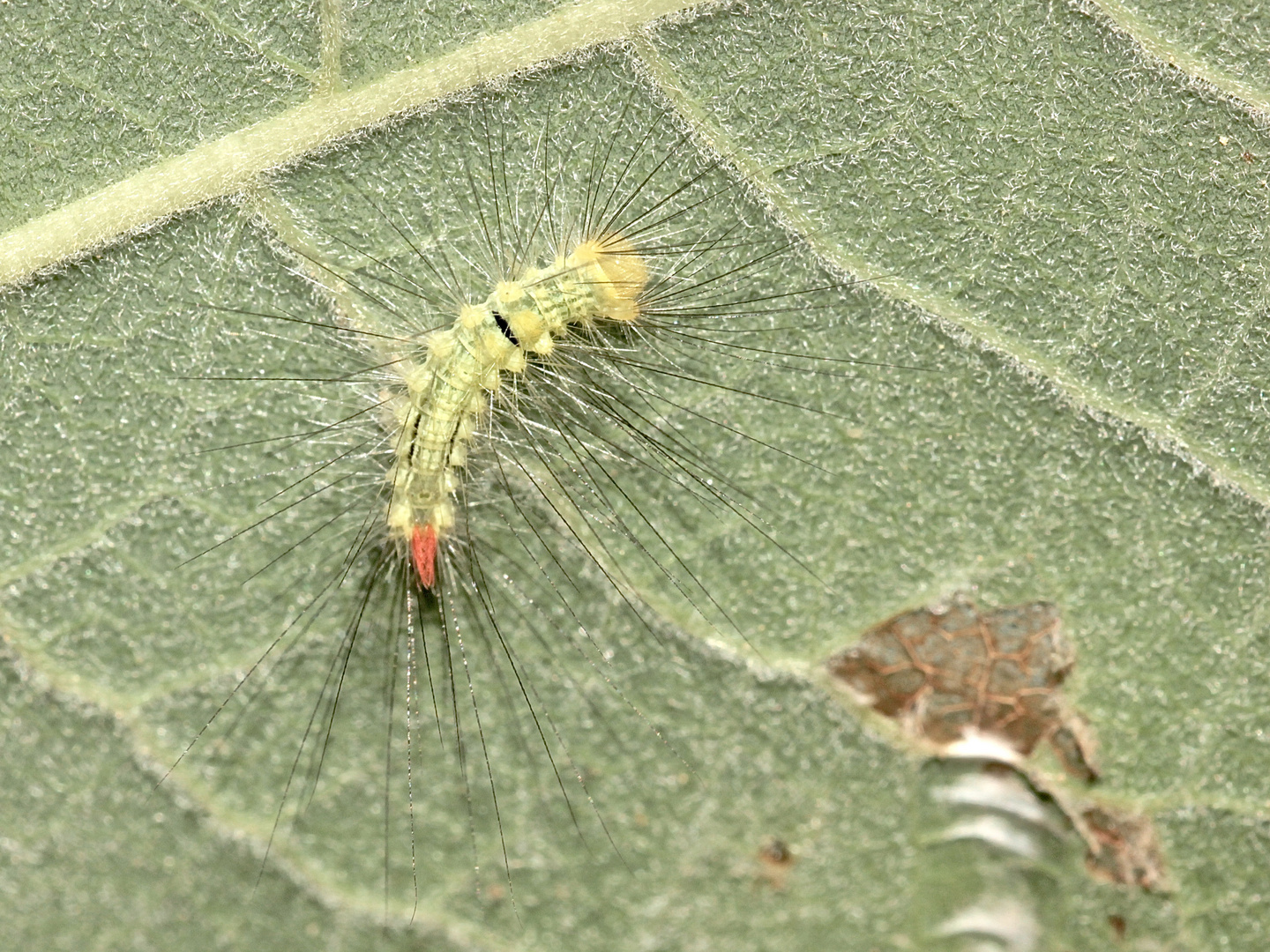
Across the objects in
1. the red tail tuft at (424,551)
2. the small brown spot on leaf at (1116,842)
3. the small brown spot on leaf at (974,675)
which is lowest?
the small brown spot on leaf at (1116,842)

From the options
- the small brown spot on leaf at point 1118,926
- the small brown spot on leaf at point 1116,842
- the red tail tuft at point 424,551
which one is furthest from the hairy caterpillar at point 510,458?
the small brown spot on leaf at point 1118,926

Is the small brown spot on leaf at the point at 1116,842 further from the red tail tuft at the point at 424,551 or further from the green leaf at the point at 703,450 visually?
Answer: the red tail tuft at the point at 424,551

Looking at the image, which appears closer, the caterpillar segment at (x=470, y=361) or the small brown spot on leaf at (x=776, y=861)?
the caterpillar segment at (x=470, y=361)

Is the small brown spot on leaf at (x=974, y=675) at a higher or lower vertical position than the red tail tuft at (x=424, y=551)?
lower

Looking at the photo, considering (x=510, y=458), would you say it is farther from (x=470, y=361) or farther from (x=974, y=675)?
(x=974, y=675)

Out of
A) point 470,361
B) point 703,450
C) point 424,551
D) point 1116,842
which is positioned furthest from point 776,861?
point 470,361

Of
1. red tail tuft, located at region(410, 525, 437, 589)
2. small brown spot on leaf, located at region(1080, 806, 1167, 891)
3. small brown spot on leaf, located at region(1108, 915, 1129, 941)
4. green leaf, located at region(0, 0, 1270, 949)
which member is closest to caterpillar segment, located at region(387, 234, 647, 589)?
red tail tuft, located at region(410, 525, 437, 589)

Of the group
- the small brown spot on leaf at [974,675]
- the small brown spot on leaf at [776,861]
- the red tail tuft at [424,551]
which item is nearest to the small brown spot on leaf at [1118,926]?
the small brown spot on leaf at [974,675]

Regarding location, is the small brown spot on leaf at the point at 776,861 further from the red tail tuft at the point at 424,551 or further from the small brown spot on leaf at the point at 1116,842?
the red tail tuft at the point at 424,551
